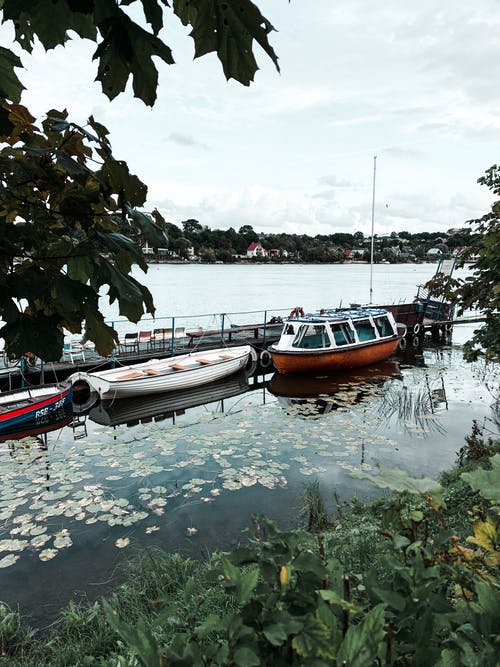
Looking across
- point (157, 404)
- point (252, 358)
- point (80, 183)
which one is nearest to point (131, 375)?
point (157, 404)

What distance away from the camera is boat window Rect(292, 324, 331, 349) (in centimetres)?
1769

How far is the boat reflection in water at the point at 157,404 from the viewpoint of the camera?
1295 cm

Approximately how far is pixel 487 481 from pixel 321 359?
52.7ft

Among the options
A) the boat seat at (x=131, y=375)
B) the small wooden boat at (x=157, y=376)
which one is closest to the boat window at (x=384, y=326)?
the small wooden boat at (x=157, y=376)

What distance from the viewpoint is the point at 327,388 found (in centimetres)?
1614

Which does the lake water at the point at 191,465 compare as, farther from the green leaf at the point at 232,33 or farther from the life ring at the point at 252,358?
the green leaf at the point at 232,33

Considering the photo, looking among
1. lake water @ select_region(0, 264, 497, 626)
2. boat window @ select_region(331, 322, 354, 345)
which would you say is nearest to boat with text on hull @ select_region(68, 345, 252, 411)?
lake water @ select_region(0, 264, 497, 626)

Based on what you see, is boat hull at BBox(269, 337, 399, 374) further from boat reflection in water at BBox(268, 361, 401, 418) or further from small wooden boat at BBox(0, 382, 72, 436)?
small wooden boat at BBox(0, 382, 72, 436)

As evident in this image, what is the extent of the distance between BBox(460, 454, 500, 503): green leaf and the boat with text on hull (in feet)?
44.5

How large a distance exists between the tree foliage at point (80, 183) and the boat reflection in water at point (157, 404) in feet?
37.6

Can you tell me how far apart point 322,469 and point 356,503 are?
2.31m

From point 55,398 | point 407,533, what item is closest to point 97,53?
point 407,533

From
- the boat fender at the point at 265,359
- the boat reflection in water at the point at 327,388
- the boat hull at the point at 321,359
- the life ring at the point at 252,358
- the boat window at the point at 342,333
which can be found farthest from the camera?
the boat fender at the point at 265,359

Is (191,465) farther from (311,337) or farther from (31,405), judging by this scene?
(311,337)
